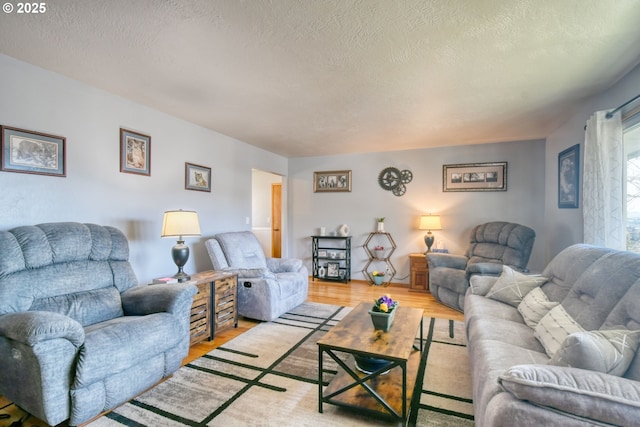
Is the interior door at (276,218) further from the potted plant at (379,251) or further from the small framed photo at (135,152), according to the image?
the small framed photo at (135,152)

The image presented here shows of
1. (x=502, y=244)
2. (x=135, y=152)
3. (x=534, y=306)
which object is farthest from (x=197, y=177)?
(x=502, y=244)

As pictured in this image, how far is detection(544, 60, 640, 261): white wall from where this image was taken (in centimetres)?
252

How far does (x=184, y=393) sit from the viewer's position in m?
2.05

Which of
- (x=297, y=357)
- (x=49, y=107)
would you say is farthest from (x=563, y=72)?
(x=49, y=107)

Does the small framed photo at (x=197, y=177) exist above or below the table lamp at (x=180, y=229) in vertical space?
above

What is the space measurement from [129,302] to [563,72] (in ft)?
13.1

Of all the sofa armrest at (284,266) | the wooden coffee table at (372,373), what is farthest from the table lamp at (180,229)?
the wooden coffee table at (372,373)

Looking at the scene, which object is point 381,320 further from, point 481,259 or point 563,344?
point 481,259

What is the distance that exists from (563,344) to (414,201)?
4170 millimetres

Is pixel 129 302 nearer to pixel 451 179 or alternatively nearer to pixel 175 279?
pixel 175 279

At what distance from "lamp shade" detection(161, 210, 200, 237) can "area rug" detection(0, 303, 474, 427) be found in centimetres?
116

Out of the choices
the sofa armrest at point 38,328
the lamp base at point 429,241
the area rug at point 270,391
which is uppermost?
the lamp base at point 429,241

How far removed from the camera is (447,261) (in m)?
4.28

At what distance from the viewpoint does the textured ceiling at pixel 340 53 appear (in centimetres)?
170
